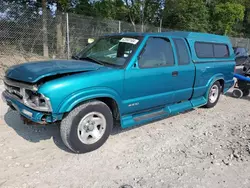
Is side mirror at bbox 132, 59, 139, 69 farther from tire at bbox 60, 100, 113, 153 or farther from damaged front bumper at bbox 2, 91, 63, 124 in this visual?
damaged front bumper at bbox 2, 91, 63, 124

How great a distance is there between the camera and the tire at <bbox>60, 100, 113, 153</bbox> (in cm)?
324

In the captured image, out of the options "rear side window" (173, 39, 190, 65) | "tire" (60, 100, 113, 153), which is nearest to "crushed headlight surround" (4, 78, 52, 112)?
"tire" (60, 100, 113, 153)

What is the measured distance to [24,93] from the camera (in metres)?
3.19

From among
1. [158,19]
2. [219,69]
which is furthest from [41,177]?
[158,19]

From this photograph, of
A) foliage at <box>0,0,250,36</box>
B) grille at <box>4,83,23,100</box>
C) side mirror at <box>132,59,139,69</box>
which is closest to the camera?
grille at <box>4,83,23,100</box>

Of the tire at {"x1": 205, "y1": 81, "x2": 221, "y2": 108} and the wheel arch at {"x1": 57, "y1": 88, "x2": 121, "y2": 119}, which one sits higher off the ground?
the wheel arch at {"x1": 57, "y1": 88, "x2": 121, "y2": 119}

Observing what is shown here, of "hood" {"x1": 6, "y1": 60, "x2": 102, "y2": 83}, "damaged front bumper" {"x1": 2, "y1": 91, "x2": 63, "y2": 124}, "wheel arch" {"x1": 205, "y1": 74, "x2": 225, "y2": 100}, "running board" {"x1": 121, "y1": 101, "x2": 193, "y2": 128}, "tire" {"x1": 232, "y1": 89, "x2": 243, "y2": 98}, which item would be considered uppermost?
"hood" {"x1": 6, "y1": 60, "x2": 102, "y2": 83}

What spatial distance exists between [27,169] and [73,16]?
7.41m

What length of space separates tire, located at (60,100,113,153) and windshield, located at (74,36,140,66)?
0.89 metres

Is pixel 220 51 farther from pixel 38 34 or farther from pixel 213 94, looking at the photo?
pixel 38 34

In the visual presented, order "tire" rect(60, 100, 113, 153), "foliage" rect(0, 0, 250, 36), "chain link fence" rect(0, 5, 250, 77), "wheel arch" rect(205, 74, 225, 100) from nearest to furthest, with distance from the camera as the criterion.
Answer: "tire" rect(60, 100, 113, 153), "wheel arch" rect(205, 74, 225, 100), "chain link fence" rect(0, 5, 250, 77), "foliage" rect(0, 0, 250, 36)

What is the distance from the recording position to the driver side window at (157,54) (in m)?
3.99

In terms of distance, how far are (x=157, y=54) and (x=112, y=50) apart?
34.2 inches

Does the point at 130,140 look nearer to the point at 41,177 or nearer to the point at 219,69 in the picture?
the point at 41,177
